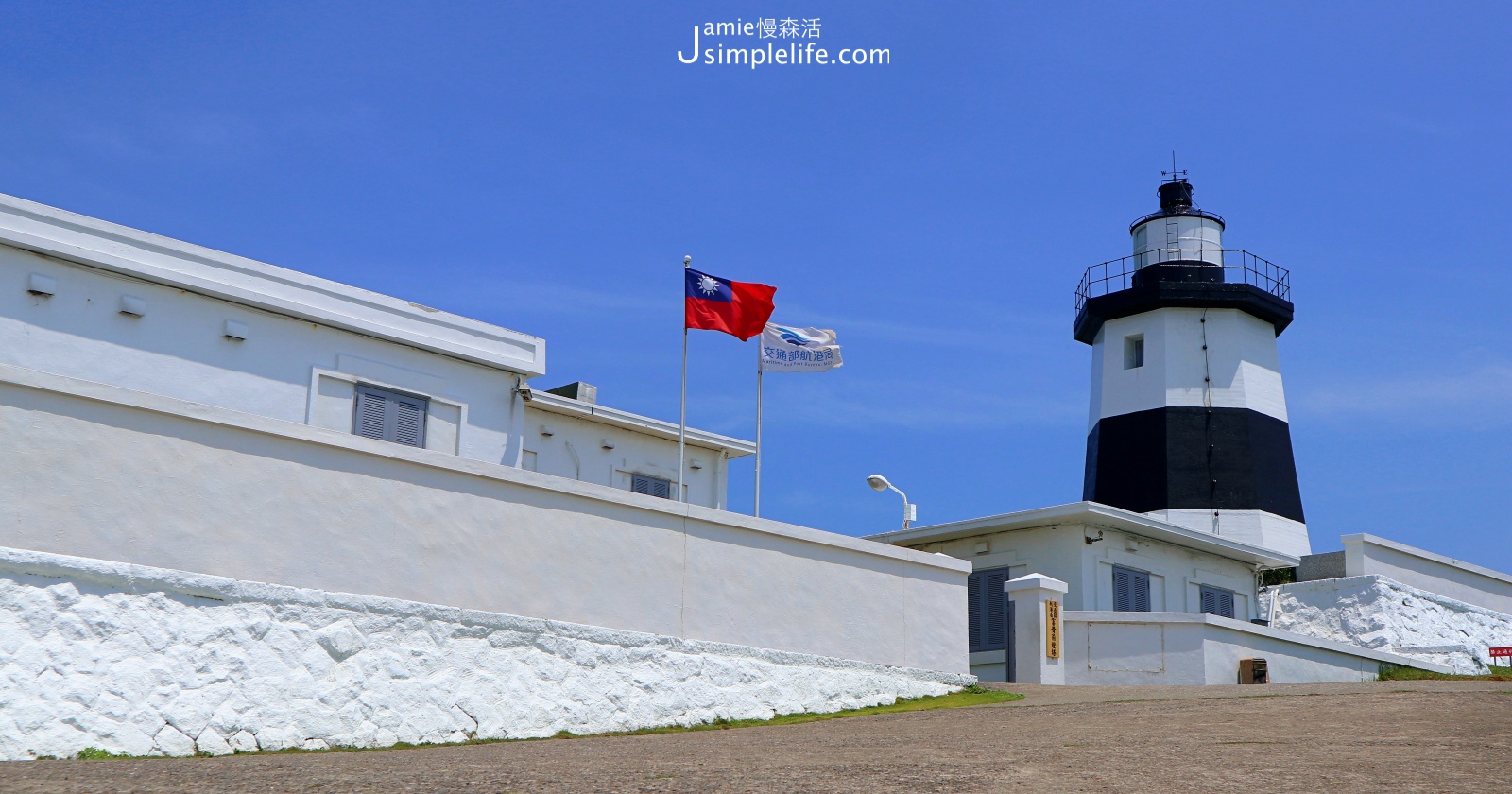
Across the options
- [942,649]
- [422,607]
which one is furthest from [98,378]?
[942,649]

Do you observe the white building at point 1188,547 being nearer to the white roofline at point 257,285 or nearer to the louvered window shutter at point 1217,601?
the louvered window shutter at point 1217,601

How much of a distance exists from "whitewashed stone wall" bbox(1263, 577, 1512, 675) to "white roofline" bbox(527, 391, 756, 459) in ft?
36.8

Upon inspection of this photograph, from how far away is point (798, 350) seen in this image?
19.3 metres

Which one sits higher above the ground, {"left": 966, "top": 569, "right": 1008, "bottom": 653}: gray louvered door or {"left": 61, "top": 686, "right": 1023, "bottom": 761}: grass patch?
{"left": 966, "top": 569, "right": 1008, "bottom": 653}: gray louvered door

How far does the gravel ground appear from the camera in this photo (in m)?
8.20

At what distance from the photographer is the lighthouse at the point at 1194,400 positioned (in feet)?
97.3

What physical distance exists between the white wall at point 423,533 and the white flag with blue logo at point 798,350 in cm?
348

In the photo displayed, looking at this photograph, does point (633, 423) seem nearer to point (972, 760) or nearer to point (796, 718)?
point (796, 718)

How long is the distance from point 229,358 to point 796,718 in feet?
25.7

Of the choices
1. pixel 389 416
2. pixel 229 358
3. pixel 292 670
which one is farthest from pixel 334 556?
pixel 389 416

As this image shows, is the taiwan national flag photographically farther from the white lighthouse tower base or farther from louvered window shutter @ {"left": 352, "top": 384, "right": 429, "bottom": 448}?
the white lighthouse tower base

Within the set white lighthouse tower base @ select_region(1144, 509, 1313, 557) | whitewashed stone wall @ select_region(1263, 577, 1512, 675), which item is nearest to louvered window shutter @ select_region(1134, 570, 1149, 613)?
whitewashed stone wall @ select_region(1263, 577, 1512, 675)

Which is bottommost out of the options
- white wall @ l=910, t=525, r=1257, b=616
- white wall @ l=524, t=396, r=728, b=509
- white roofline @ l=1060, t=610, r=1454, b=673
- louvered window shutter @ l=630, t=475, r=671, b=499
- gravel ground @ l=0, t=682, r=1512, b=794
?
gravel ground @ l=0, t=682, r=1512, b=794

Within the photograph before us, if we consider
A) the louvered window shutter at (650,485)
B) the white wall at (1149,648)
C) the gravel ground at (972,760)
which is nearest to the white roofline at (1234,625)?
the white wall at (1149,648)
